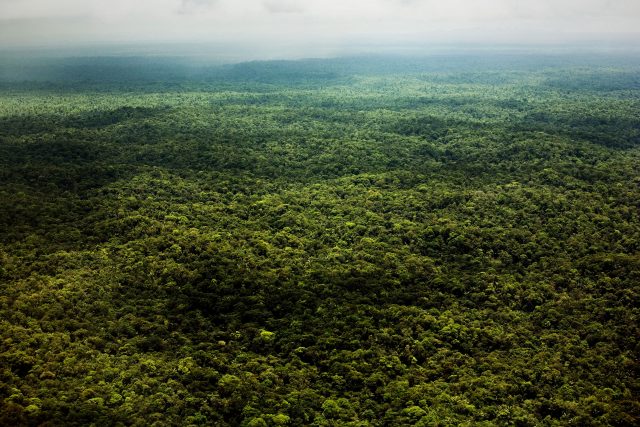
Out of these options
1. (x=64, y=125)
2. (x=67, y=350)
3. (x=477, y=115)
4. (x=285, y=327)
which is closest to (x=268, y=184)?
(x=285, y=327)

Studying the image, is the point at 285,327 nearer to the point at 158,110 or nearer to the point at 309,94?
the point at 158,110

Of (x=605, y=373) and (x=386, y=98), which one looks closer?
(x=605, y=373)

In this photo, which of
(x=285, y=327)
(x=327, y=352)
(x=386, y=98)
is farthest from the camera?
(x=386, y=98)

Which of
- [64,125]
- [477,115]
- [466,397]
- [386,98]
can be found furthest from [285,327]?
[386,98]

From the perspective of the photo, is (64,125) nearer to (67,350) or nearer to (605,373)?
(67,350)

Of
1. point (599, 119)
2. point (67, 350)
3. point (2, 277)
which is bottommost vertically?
point (67, 350)

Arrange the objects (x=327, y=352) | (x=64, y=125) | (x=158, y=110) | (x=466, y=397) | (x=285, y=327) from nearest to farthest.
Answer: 1. (x=466, y=397)
2. (x=327, y=352)
3. (x=285, y=327)
4. (x=64, y=125)
5. (x=158, y=110)

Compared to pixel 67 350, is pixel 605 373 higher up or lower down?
lower down
